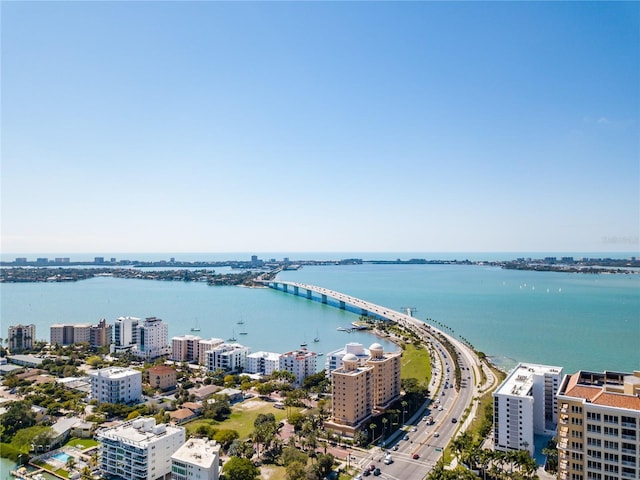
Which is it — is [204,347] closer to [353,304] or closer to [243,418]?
[243,418]

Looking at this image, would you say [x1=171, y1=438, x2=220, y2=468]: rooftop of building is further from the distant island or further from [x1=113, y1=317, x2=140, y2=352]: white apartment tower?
the distant island

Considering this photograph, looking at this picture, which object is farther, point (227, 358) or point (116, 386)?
point (227, 358)

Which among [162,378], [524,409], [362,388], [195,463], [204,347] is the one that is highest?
[524,409]

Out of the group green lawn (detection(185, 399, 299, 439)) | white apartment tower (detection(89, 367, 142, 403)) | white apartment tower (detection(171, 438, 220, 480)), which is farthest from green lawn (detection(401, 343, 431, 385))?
white apartment tower (detection(89, 367, 142, 403))

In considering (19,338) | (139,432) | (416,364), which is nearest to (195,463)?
(139,432)

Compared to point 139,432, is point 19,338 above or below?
below

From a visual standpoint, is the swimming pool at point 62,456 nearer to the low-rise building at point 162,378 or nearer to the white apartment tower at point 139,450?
the white apartment tower at point 139,450

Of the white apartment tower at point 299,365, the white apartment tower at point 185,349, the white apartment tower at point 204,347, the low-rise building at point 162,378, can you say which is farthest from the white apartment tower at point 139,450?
the white apartment tower at point 185,349
